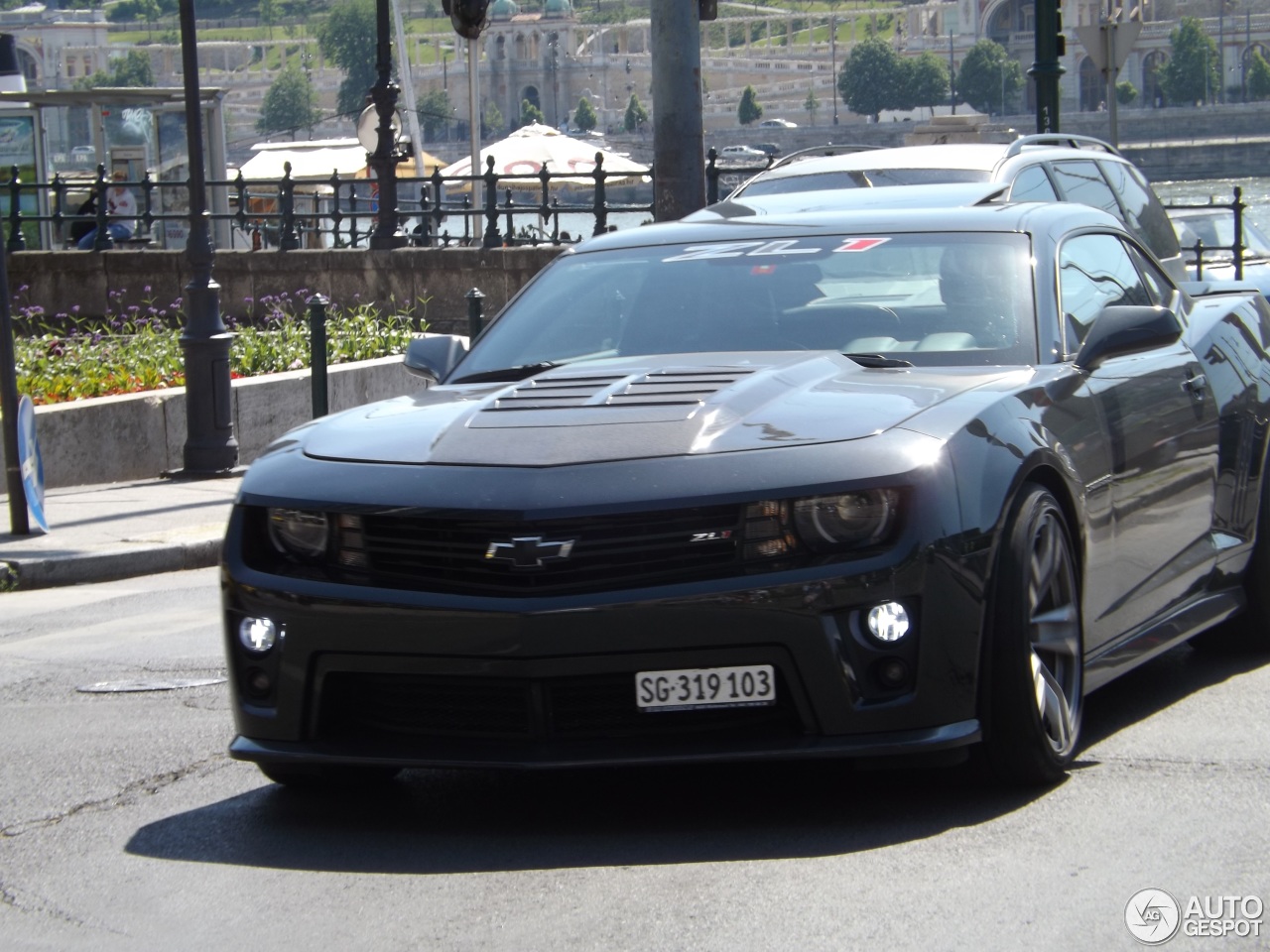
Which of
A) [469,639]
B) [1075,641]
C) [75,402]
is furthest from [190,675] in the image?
[75,402]

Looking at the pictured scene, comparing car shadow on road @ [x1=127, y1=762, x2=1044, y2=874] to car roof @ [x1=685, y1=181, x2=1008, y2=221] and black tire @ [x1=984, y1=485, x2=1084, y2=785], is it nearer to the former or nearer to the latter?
black tire @ [x1=984, y1=485, x2=1084, y2=785]

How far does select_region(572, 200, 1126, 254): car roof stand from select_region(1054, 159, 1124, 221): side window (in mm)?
4966

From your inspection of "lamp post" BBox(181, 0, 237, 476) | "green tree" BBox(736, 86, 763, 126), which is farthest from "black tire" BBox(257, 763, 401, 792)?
"green tree" BBox(736, 86, 763, 126)

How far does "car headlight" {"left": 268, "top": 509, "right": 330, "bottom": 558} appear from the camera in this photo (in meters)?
4.43

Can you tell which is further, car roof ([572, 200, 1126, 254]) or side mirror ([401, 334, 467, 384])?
side mirror ([401, 334, 467, 384])

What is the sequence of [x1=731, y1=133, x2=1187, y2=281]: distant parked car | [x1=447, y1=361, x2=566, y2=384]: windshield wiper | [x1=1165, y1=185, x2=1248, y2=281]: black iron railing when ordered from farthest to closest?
[x1=1165, y1=185, x2=1248, y2=281]: black iron railing, [x1=731, y1=133, x2=1187, y2=281]: distant parked car, [x1=447, y1=361, x2=566, y2=384]: windshield wiper

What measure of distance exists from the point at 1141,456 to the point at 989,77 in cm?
18969

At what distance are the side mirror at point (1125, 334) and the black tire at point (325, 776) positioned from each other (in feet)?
6.56

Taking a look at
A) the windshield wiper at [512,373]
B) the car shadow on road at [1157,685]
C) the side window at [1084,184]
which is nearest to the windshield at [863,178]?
the side window at [1084,184]

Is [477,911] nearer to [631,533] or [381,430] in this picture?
[631,533]

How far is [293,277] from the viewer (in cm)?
2239

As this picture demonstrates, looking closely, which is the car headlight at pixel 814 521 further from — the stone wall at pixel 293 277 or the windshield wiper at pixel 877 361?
the stone wall at pixel 293 277

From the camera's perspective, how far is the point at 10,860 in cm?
435

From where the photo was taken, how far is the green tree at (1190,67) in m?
171
